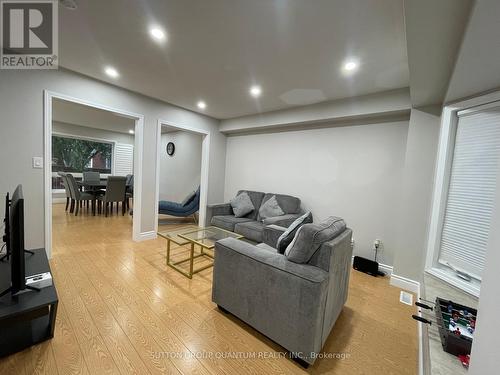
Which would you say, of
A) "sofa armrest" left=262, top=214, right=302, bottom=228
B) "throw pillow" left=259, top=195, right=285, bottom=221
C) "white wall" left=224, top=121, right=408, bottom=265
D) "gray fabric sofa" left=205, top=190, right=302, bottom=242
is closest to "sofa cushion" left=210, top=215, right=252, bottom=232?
"gray fabric sofa" left=205, top=190, right=302, bottom=242

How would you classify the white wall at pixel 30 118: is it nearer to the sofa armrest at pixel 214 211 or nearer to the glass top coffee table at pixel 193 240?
the glass top coffee table at pixel 193 240

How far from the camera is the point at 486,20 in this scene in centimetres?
105

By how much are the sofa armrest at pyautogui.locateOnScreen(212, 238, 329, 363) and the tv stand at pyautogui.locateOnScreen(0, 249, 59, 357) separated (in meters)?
1.14

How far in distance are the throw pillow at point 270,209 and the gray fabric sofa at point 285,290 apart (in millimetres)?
1818

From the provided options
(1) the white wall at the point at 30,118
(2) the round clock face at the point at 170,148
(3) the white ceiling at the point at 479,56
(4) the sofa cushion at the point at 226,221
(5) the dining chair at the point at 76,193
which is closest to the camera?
(3) the white ceiling at the point at 479,56

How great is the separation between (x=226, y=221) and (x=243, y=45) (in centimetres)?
256

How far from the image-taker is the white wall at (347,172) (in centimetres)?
296

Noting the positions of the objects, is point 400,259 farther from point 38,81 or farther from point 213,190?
point 38,81

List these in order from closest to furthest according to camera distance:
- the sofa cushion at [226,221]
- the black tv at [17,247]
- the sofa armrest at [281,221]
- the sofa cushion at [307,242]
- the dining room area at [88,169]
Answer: the black tv at [17,247], the sofa cushion at [307,242], the sofa armrest at [281,221], the sofa cushion at [226,221], the dining room area at [88,169]

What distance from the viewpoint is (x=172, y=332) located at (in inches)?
66.0

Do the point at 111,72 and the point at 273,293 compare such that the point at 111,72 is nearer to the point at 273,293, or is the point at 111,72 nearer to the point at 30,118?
the point at 30,118

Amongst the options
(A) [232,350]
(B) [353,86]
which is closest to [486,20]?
(B) [353,86]

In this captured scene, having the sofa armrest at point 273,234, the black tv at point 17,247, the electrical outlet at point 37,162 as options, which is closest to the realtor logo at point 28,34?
the electrical outlet at point 37,162

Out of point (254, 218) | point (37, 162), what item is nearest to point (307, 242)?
point (254, 218)
